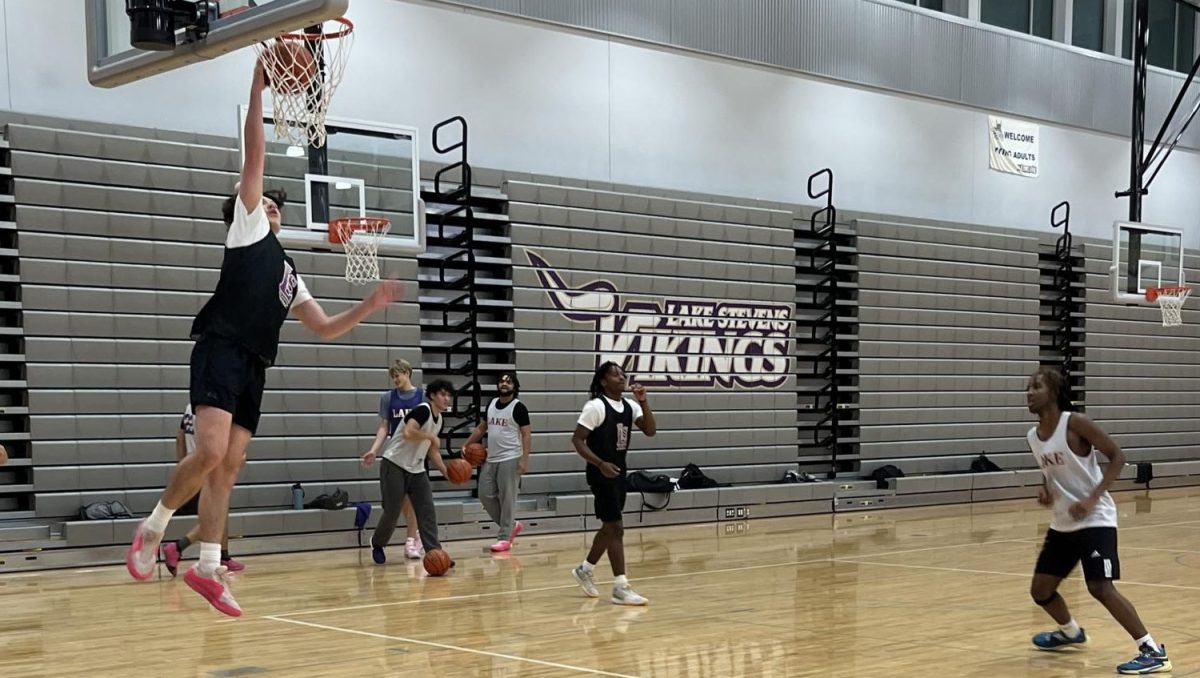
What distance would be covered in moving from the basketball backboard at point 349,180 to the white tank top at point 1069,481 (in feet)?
21.7

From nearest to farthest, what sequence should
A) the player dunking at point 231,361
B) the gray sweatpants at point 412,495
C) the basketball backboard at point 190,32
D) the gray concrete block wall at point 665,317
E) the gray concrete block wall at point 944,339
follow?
the player dunking at point 231,361
the basketball backboard at point 190,32
the gray sweatpants at point 412,495
the gray concrete block wall at point 665,317
the gray concrete block wall at point 944,339

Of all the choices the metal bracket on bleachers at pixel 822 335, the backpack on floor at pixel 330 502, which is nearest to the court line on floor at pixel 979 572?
the backpack on floor at pixel 330 502

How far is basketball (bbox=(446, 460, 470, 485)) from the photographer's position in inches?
429

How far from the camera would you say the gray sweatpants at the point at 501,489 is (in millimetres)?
11906

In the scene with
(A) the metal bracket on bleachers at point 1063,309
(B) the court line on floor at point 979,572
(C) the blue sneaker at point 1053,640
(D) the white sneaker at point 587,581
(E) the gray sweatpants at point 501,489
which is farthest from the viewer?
(A) the metal bracket on bleachers at point 1063,309

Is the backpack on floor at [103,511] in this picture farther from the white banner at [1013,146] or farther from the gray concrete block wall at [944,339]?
the white banner at [1013,146]

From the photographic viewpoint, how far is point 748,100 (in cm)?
1644

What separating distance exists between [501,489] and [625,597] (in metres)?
3.56

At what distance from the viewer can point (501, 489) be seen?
12008mm

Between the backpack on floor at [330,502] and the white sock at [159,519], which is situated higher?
the white sock at [159,519]

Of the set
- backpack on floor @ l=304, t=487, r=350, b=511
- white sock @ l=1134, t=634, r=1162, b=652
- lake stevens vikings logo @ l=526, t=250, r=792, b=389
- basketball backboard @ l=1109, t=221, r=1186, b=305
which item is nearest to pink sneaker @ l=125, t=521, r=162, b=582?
white sock @ l=1134, t=634, r=1162, b=652

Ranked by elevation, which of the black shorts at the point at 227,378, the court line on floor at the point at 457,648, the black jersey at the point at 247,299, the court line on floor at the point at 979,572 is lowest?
the court line on floor at the point at 979,572

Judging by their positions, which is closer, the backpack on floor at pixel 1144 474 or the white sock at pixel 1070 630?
the white sock at pixel 1070 630

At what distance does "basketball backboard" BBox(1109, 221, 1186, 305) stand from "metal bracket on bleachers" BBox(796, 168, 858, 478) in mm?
4154
